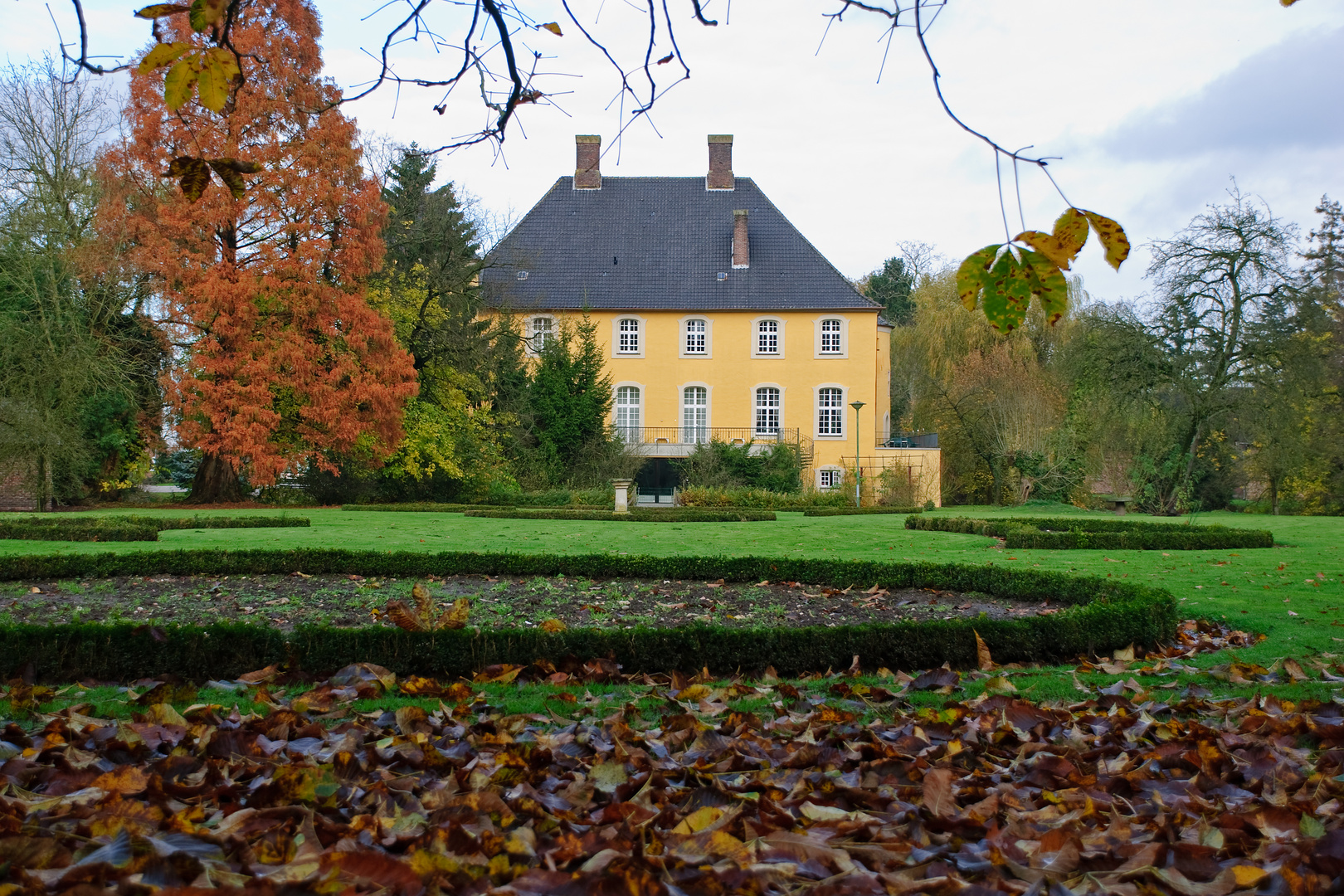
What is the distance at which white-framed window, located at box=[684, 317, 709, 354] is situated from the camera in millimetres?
31859

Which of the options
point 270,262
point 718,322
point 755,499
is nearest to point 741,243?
point 718,322

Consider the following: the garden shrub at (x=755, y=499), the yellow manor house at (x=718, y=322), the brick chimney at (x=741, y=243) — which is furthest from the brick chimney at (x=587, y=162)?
the garden shrub at (x=755, y=499)

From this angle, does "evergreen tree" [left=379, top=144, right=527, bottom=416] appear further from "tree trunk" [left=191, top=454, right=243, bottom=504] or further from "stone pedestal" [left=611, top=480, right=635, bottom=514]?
"stone pedestal" [left=611, top=480, right=635, bottom=514]

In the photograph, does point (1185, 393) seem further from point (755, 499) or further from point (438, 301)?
point (438, 301)

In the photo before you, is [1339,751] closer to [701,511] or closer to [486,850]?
[486,850]

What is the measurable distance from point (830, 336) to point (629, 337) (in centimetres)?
684

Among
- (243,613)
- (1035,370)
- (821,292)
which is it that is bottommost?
(243,613)

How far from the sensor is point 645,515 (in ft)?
58.3

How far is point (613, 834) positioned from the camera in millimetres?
2123

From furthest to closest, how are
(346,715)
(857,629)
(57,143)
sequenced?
1. (57,143)
2. (857,629)
3. (346,715)

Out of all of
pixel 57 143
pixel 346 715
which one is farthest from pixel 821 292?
pixel 346 715

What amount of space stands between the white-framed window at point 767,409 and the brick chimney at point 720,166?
7.66m

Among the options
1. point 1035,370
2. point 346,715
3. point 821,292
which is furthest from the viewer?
point 821,292

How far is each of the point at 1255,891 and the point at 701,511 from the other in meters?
16.2
